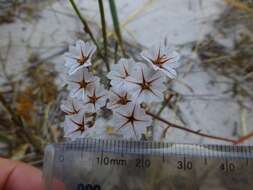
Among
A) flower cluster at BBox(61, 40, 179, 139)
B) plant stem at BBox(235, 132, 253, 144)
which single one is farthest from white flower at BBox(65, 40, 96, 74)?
plant stem at BBox(235, 132, 253, 144)

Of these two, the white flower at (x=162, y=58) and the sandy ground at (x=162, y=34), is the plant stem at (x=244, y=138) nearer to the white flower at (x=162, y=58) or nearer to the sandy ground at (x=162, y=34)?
the sandy ground at (x=162, y=34)

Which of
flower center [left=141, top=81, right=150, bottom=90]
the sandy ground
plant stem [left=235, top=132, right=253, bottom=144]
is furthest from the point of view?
the sandy ground

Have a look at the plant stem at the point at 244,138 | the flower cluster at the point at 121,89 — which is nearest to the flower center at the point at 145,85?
the flower cluster at the point at 121,89

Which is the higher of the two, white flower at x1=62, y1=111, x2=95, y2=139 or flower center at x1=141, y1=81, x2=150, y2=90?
flower center at x1=141, y1=81, x2=150, y2=90

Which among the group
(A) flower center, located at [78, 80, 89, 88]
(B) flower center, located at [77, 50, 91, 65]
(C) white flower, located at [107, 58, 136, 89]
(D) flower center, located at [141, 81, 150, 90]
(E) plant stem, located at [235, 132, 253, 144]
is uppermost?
(B) flower center, located at [77, 50, 91, 65]

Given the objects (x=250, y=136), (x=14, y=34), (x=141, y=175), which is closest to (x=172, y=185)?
(x=141, y=175)

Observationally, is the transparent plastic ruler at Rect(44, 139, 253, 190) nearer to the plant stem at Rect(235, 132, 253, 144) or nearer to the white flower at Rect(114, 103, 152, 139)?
the white flower at Rect(114, 103, 152, 139)

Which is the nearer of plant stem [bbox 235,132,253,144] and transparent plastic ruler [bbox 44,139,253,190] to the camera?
transparent plastic ruler [bbox 44,139,253,190]

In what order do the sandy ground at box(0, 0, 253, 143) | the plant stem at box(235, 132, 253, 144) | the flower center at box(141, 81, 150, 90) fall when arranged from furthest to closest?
the sandy ground at box(0, 0, 253, 143) < the plant stem at box(235, 132, 253, 144) < the flower center at box(141, 81, 150, 90)
